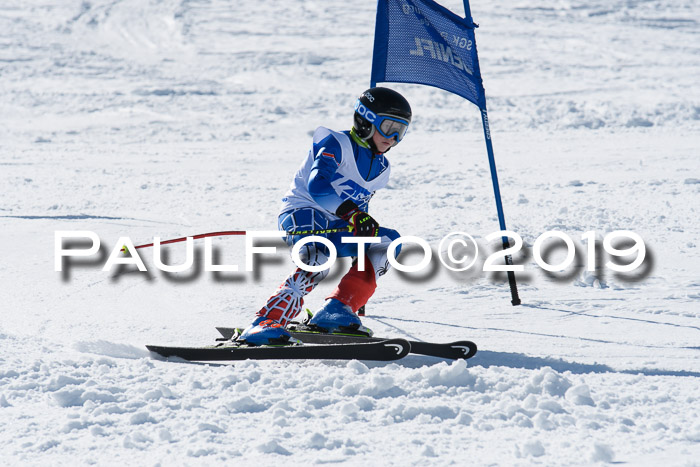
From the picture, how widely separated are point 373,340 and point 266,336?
0.54 meters

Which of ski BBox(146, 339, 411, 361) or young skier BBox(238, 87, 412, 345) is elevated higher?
young skier BBox(238, 87, 412, 345)

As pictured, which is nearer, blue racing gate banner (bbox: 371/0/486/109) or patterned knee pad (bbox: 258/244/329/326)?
patterned knee pad (bbox: 258/244/329/326)

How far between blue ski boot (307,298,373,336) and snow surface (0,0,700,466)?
404mm

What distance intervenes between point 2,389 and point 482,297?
10.2 feet

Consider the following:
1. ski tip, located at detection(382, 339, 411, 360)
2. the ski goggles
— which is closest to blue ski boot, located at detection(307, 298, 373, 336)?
ski tip, located at detection(382, 339, 411, 360)

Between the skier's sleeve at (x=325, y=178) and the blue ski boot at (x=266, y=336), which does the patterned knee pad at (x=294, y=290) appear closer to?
the blue ski boot at (x=266, y=336)

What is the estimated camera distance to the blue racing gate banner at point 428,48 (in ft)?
16.6

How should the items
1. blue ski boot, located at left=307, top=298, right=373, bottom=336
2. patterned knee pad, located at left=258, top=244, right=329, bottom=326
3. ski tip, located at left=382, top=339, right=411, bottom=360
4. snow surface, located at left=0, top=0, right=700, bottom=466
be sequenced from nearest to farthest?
snow surface, located at left=0, top=0, right=700, bottom=466
ski tip, located at left=382, top=339, right=411, bottom=360
patterned knee pad, located at left=258, top=244, right=329, bottom=326
blue ski boot, located at left=307, top=298, right=373, bottom=336

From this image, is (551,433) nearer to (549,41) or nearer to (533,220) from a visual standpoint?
(533,220)

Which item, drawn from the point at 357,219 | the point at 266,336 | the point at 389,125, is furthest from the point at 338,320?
the point at 389,125

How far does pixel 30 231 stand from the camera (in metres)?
7.75

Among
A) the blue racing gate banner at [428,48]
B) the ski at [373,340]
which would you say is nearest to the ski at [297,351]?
the ski at [373,340]

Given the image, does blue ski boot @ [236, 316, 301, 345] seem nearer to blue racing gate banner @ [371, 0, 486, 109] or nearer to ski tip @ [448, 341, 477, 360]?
ski tip @ [448, 341, 477, 360]

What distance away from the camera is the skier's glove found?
3.95 metres
